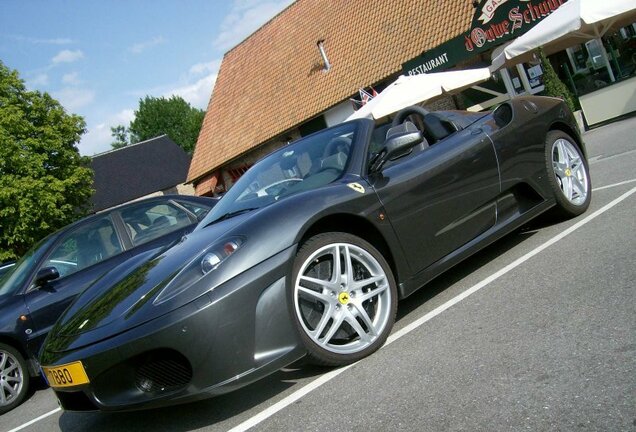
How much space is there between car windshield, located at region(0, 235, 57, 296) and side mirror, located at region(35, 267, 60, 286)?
354 millimetres

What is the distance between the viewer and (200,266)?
3240 mm

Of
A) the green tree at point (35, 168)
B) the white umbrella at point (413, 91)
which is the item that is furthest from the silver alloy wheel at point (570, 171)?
the green tree at point (35, 168)

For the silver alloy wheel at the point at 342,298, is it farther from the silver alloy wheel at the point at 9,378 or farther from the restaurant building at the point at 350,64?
the restaurant building at the point at 350,64

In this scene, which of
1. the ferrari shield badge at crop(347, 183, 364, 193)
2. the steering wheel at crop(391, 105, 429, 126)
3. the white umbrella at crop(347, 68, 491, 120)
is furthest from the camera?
the white umbrella at crop(347, 68, 491, 120)

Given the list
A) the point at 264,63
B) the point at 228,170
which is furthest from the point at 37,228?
the point at 264,63

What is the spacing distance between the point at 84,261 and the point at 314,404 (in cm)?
426

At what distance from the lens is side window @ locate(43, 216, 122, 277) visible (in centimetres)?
651

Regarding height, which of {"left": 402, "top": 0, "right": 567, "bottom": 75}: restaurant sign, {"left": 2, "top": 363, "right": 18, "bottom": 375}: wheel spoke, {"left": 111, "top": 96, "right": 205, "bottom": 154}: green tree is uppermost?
{"left": 111, "top": 96, "right": 205, "bottom": 154}: green tree

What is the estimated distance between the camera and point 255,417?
3.17m

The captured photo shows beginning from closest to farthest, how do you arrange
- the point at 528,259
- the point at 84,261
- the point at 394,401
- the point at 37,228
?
the point at 394,401 → the point at 528,259 → the point at 84,261 → the point at 37,228

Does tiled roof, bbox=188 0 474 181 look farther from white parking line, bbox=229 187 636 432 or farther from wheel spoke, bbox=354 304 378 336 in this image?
wheel spoke, bbox=354 304 378 336

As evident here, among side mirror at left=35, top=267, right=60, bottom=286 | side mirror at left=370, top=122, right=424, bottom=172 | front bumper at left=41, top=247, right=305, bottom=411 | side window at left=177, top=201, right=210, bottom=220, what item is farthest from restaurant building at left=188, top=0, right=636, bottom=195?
front bumper at left=41, top=247, right=305, bottom=411

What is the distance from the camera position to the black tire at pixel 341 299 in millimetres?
3330

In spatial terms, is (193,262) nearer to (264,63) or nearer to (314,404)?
(314,404)
